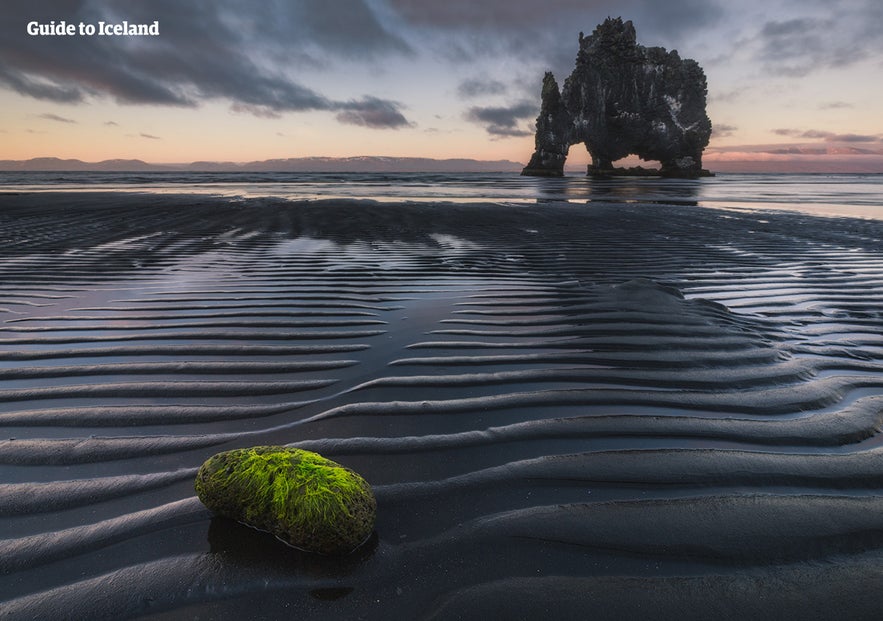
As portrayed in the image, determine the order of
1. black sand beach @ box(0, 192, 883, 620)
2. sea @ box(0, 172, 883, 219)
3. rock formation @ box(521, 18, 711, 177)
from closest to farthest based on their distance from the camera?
black sand beach @ box(0, 192, 883, 620), sea @ box(0, 172, 883, 219), rock formation @ box(521, 18, 711, 177)

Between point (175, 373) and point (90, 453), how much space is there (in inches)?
43.4

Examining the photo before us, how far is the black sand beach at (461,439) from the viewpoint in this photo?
178 centimetres

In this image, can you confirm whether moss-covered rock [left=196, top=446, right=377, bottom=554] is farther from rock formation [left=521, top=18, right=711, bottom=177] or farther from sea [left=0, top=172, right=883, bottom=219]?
rock formation [left=521, top=18, right=711, bottom=177]

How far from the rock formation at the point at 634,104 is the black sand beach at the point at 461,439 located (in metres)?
86.1

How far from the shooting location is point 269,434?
2.86m

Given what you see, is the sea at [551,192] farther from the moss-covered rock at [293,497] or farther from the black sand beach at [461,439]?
the moss-covered rock at [293,497]

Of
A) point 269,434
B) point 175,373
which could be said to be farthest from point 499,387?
point 175,373

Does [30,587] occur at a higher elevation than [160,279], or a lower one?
lower

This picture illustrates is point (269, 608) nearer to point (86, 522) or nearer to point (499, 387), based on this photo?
point (86, 522)

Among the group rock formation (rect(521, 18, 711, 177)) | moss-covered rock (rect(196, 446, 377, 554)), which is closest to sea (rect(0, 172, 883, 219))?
moss-covered rock (rect(196, 446, 377, 554))

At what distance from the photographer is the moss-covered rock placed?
1919 mm

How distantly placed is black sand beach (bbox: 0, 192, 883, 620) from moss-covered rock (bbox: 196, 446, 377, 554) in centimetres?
7

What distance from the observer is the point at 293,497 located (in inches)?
78.4

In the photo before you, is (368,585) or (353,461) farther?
(353,461)
